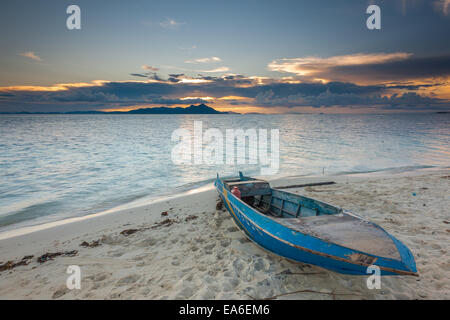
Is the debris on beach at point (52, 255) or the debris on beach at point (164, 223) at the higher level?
the debris on beach at point (164, 223)

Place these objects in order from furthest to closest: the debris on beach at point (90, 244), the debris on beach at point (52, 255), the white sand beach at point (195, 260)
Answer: the debris on beach at point (90, 244)
the debris on beach at point (52, 255)
the white sand beach at point (195, 260)

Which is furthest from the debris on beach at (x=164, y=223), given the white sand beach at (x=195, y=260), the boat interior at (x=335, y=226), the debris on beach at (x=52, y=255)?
the boat interior at (x=335, y=226)

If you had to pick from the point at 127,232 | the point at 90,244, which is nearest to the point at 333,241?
the point at 127,232

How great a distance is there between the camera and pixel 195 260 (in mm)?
6176

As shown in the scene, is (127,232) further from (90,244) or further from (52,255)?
(52,255)

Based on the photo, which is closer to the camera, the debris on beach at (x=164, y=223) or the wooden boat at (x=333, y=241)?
the wooden boat at (x=333, y=241)

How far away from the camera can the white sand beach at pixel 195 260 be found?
484 centimetres

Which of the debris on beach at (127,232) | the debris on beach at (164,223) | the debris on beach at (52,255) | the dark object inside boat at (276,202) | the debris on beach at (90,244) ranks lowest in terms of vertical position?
the debris on beach at (52,255)

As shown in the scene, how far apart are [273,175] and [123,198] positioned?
37.8 feet

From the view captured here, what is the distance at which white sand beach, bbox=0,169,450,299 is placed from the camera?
4.84 m

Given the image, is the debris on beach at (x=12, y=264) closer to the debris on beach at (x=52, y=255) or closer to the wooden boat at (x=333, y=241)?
the debris on beach at (x=52, y=255)
